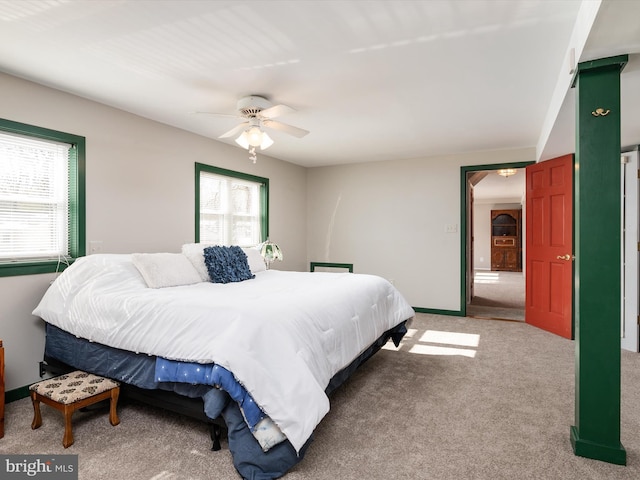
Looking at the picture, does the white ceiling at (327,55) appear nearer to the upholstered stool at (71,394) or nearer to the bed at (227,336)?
the bed at (227,336)

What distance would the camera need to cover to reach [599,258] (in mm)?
2010

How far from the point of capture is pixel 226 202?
502cm

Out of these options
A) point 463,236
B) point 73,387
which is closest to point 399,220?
point 463,236

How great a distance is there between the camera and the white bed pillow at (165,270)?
294 cm

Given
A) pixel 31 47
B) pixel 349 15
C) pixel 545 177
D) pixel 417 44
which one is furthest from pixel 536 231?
pixel 31 47

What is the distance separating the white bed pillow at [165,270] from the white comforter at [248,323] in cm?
7

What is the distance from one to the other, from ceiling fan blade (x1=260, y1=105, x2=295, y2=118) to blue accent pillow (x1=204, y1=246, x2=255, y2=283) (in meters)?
1.34

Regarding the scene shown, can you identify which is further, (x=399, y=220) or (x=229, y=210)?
(x=399, y=220)

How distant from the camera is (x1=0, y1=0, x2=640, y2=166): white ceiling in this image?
1992 mm

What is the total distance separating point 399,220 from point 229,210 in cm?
271

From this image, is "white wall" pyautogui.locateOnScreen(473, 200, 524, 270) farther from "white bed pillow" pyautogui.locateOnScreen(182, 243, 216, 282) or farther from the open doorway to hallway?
"white bed pillow" pyautogui.locateOnScreen(182, 243, 216, 282)

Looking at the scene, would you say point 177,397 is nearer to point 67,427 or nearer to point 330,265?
point 67,427

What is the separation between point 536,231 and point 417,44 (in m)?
3.54

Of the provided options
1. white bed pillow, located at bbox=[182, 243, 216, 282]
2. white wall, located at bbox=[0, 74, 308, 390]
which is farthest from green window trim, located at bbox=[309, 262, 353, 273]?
white bed pillow, located at bbox=[182, 243, 216, 282]
